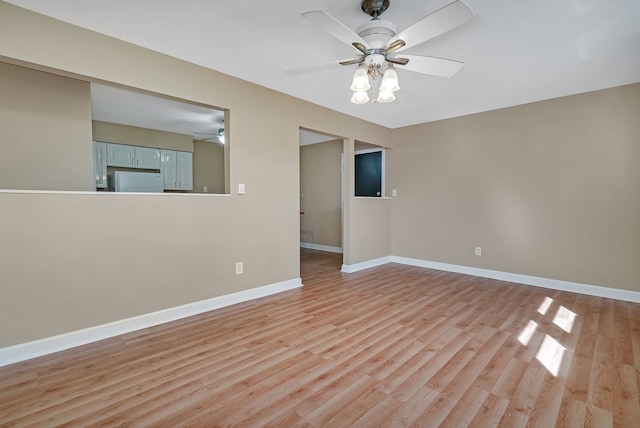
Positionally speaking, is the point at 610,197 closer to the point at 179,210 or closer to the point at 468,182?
the point at 468,182

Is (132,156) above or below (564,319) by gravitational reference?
above

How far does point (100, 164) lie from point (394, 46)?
195 inches

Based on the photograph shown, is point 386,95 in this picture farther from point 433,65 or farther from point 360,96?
point 433,65

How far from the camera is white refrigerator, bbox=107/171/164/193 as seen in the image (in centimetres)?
480

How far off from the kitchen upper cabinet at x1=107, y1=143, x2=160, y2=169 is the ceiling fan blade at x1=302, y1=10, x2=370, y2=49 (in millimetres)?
4655

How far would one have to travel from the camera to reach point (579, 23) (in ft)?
6.95

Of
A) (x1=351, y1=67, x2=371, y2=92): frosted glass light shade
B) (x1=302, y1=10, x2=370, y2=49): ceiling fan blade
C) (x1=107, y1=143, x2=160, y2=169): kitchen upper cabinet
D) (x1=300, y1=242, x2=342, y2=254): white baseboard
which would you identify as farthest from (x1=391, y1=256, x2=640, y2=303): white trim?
(x1=107, y1=143, x2=160, y2=169): kitchen upper cabinet

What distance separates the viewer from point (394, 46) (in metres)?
2.03

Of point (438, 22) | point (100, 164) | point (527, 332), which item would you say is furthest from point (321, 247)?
point (438, 22)

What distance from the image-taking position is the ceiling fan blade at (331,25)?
1.66m

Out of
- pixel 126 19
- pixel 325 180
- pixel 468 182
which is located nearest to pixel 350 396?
pixel 126 19

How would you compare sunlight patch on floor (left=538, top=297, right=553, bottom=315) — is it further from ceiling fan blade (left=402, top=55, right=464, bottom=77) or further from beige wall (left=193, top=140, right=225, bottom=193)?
beige wall (left=193, top=140, right=225, bottom=193)

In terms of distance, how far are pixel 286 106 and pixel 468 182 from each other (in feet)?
9.83

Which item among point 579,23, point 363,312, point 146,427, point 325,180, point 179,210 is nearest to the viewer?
point 146,427
